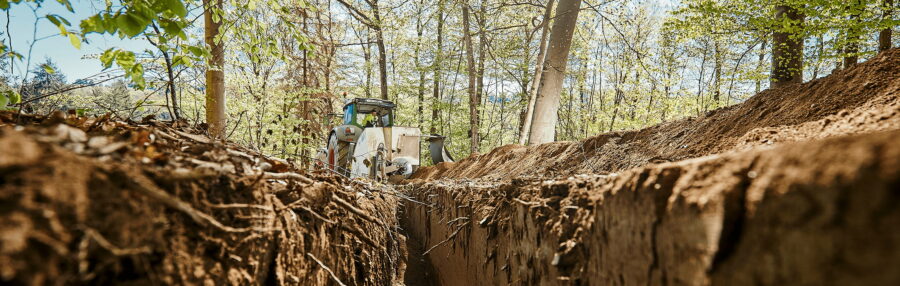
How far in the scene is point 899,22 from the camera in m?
5.63

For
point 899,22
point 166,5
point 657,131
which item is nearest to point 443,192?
point 657,131

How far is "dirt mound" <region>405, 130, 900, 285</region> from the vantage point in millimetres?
585

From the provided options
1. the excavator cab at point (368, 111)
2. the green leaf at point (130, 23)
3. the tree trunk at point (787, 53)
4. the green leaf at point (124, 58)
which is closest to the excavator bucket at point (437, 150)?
the excavator cab at point (368, 111)

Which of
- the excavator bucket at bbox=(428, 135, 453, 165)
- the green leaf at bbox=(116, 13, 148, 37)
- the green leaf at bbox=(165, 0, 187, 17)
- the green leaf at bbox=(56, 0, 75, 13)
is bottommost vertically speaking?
the excavator bucket at bbox=(428, 135, 453, 165)

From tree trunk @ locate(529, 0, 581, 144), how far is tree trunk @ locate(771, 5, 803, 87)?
3.38 m

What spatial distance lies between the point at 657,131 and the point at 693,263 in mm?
3942

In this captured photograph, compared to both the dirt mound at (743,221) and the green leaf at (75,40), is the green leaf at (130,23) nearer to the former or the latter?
the green leaf at (75,40)

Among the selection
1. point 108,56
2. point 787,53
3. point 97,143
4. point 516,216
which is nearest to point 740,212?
point 97,143

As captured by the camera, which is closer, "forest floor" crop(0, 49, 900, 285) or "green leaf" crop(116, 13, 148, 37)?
"forest floor" crop(0, 49, 900, 285)

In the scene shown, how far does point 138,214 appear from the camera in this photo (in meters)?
0.76

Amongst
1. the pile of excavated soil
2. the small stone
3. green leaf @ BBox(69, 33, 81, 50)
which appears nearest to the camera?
the pile of excavated soil

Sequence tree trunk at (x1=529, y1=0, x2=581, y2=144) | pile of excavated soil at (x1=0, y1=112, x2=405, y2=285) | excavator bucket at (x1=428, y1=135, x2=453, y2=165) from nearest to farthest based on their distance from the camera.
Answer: pile of excavated soil at (x1=0, y1=112, x2=405, y2=285)
tree trunk at (x1=529, y1=0, x2=581, y2=144)
excavator bucket at (x1=428, y1=135, x2=453, y2=165)

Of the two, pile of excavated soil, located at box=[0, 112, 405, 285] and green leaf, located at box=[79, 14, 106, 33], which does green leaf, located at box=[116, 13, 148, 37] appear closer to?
green leaf, located at box=[79, 14, 106, 33]

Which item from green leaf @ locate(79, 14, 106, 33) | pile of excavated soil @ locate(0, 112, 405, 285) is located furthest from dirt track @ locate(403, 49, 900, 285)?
green leaf @ locate(79, 14, 106, 33)
